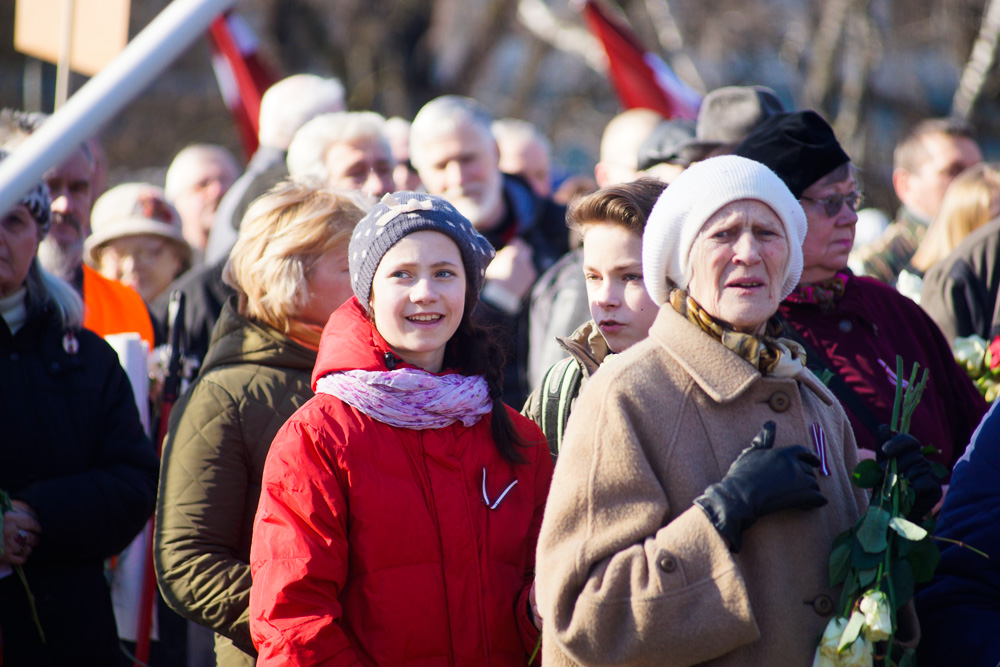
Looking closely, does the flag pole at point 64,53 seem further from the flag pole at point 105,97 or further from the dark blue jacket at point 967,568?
the dark blue jacket at point 967,568

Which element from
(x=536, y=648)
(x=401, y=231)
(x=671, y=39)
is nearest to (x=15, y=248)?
(x=401, y=231)

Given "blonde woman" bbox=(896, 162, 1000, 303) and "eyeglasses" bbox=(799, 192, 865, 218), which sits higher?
"eyeglasses" bbox=(799, 192, 865, 218)

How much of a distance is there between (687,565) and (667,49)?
13.6 m

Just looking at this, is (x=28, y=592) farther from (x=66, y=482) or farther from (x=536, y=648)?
(x=536, y=648)

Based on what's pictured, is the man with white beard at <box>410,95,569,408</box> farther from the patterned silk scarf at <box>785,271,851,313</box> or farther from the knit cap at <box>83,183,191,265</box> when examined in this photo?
the patterned silk scarf at <box>785,271,851,313</box>

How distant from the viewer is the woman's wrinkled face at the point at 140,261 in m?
5.53

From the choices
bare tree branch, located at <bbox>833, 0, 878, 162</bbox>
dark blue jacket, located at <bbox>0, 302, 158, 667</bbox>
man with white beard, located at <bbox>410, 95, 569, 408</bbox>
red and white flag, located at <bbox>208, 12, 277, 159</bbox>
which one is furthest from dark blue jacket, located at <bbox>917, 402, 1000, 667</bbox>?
bare tree branch, located at <bbox>833, 0, 878, 162</bbox>

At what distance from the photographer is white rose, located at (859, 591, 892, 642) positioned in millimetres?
1988

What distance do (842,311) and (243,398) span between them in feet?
5.87

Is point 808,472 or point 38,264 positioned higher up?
point 38,264

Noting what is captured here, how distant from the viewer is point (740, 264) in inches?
84.4

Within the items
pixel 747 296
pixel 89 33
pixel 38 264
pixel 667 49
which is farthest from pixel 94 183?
pixel 667 49

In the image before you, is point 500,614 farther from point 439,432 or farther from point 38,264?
point 38,264

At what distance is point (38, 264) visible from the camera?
3352mm
